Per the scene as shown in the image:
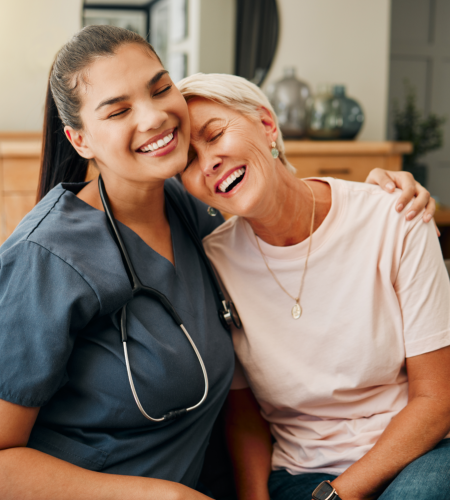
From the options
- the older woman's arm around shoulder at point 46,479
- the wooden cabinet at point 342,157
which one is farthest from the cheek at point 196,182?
the wooden cabinet at point 342,157

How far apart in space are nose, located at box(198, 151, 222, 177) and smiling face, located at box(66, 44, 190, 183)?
7cm

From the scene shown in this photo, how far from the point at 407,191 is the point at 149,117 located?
23.9 inches

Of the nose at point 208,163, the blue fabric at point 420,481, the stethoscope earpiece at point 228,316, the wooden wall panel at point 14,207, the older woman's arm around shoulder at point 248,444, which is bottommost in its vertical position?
the older woman's arm around shoulder at point 248,444

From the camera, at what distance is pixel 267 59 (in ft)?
10.8

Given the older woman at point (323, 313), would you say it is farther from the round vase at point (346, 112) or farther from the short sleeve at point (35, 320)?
the round vase at point (346, 112)

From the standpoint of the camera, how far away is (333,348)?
45.9 inches

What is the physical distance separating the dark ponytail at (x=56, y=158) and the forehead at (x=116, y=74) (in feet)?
0.72

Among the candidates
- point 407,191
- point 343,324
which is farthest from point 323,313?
point 407,191

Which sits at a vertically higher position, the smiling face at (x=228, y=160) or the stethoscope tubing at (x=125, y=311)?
the smiling face at (x=228, y=160)

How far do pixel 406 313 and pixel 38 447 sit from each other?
799 mm

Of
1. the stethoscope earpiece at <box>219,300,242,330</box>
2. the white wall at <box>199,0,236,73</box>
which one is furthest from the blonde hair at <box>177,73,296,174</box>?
the white wall at <box>199,0,236,73</box>

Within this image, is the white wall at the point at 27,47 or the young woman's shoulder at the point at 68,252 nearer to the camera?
the young woman's shoulder at the point at 68,252

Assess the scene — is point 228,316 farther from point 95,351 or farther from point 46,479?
point 46,479

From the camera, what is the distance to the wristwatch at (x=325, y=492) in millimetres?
1037
